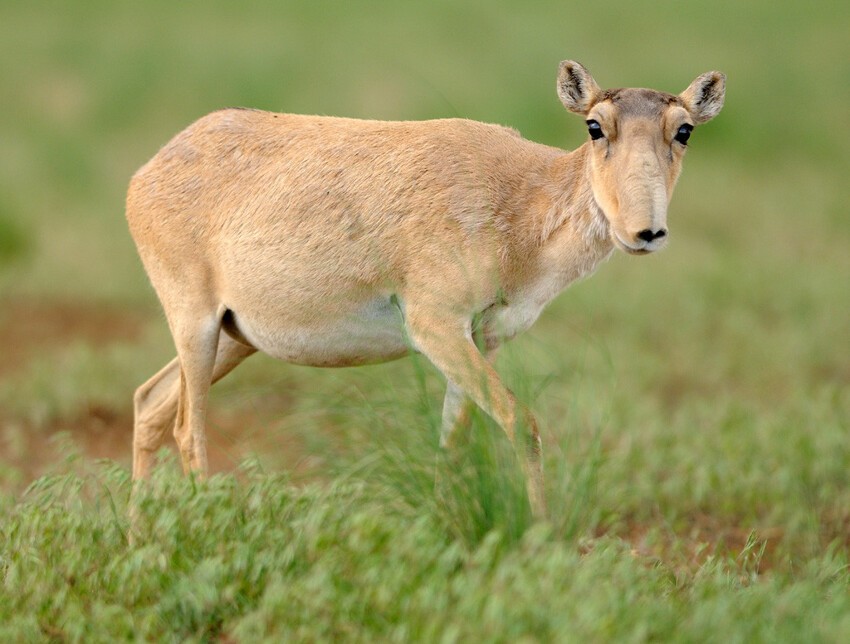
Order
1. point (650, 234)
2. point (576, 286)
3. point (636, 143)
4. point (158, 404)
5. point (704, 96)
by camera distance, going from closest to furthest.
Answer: point (650, 234), point (636, 143), point (704, 96), point (158, 404), point (576, 286)

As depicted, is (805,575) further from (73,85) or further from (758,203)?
(73,85)

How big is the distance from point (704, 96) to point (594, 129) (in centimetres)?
52

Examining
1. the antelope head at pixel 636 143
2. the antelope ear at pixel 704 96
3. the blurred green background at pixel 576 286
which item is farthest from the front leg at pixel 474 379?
the antelope ear at pixel 704 96

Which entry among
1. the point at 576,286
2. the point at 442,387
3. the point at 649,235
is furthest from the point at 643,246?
the point at 576,286

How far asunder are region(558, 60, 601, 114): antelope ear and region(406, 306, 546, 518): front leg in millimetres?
1050

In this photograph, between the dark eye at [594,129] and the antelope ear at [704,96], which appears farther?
the antelope ear at [704,96]

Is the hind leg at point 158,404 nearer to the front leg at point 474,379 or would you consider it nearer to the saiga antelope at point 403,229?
the saiga antelope at point 403,229

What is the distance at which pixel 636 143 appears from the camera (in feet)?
17.1

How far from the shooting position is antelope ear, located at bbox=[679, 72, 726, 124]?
5.49 meters

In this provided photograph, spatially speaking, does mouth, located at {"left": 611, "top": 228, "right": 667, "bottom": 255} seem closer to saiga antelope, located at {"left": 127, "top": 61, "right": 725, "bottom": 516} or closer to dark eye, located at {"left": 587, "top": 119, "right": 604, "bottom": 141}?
saiga antelope, located at {"left": 127, "top": 61, "right": 725, "bottom": 516}

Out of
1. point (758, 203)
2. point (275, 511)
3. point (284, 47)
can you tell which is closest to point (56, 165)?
point (284, 47)

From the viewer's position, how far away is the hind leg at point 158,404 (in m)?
6.51

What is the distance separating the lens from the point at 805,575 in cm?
563

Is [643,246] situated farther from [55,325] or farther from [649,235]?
[55,325]
